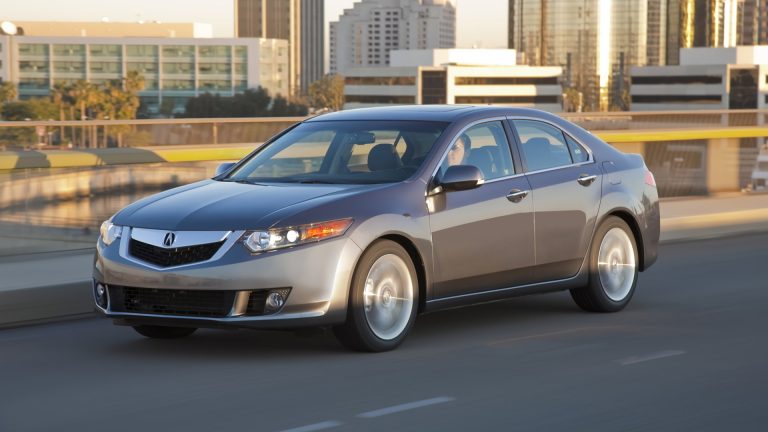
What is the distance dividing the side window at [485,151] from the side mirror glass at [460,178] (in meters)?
0.21

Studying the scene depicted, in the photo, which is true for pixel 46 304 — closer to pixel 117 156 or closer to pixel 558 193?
pixel 117 156

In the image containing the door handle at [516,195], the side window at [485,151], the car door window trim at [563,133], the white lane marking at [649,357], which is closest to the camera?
the white lane marking at [649,357]

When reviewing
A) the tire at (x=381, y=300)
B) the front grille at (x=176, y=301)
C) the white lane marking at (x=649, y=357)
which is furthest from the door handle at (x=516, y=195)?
the front grille at (x=176, y=301)

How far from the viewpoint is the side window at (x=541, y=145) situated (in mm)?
10078

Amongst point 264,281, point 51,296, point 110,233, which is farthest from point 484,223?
point 51,296

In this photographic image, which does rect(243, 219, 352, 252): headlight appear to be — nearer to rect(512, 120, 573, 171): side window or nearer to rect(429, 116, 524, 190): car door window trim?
rect(429, 116, 524, 190): car door window trim

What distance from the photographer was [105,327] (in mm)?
10148

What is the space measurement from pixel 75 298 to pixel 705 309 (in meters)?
4.64

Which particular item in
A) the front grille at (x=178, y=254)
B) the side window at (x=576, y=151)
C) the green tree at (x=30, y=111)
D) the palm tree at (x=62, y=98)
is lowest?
the green tree at (x=30, y=111)

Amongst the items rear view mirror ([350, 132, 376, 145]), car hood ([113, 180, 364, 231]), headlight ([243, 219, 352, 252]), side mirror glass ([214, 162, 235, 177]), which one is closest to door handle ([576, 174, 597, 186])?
rear view mirror ([350, 132, 376, 145])

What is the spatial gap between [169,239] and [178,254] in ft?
0.35

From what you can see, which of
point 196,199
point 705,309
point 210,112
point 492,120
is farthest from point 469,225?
point 210,112

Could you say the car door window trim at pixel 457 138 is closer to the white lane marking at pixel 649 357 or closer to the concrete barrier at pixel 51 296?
the white lane marking at pixel 649 357

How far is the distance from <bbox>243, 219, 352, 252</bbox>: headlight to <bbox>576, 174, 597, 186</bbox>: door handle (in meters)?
2.52
